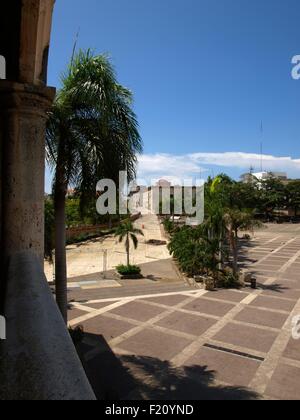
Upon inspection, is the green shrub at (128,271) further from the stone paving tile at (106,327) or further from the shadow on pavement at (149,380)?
the shadow on pavement at (149,380)

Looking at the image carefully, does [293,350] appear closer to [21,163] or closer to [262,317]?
[262,317]

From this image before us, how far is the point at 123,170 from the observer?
30.7 ft

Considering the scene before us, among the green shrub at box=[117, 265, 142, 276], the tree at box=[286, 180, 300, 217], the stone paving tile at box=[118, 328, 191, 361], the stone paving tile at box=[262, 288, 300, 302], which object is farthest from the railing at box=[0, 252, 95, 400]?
the tree at box=[286, 180, 300, 217]

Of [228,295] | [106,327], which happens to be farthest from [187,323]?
[228,295]

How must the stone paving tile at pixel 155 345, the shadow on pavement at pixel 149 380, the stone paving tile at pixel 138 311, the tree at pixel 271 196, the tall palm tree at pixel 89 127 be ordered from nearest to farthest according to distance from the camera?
the tall palm tree at pixel 89 127 → the shadow on pavement at pixel 149 380 → the stone paving tile at pixel 155 345 → the stone paving tile at pixel 138 311 → the tree at pixel 271 196

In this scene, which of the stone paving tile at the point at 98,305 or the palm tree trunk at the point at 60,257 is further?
the stone paving tile at the point at 98,305

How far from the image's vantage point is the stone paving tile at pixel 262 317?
15.2m

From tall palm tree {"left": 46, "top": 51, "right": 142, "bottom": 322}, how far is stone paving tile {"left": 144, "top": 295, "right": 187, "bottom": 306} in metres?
9.40

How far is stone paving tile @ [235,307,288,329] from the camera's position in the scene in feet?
49.9

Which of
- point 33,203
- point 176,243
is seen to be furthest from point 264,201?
point 33,203

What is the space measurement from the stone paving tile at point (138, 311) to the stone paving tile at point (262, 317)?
3625 millimetres

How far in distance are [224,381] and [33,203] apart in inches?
320

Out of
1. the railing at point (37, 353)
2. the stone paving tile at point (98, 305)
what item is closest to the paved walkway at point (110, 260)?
the stone paving tile at point (98, 305)

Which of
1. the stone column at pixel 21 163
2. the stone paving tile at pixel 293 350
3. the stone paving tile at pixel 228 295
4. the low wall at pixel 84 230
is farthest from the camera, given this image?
the low wall at pixel 84 230
